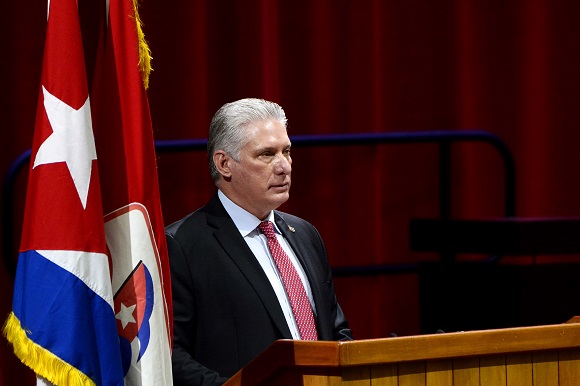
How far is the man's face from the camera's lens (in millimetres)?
3018

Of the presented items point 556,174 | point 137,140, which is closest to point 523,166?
point 556,174

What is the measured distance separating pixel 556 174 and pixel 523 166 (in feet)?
0.59

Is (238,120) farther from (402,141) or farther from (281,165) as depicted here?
(402,141)

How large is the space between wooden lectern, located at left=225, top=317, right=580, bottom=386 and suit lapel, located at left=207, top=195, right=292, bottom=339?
53cm

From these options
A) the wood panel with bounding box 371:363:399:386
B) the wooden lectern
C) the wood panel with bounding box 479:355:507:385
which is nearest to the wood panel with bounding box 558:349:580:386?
the wooden lectern

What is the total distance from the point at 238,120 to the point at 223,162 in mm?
129

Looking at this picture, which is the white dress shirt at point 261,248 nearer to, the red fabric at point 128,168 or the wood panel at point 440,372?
the red fabric at point 128,168

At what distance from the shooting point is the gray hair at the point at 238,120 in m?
3.02

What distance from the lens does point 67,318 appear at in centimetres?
233

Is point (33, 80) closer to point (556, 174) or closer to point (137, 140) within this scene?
point (137, 140)

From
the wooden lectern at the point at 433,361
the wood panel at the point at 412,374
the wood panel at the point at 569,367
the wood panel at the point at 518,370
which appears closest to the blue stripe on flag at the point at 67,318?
the wooden lectern at the point at 433,361

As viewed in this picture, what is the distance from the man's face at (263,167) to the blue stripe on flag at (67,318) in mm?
753

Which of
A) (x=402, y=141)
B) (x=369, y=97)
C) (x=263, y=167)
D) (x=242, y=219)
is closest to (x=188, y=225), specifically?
(x=242, y=219)

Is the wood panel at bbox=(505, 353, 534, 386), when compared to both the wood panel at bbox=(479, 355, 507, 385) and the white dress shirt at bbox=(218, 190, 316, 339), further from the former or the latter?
the white dress shirt at bbox=(218, 190, 316, 339)
